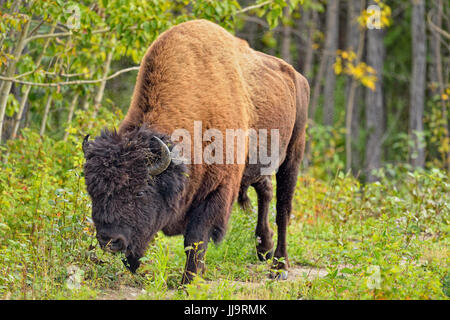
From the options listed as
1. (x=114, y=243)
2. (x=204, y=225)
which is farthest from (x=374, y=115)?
(x=114, y=243)

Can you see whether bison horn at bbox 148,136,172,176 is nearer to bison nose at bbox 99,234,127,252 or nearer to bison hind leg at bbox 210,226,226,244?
bison nose at bbox 99,234,127,252

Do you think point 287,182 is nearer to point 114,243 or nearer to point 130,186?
point 130,186

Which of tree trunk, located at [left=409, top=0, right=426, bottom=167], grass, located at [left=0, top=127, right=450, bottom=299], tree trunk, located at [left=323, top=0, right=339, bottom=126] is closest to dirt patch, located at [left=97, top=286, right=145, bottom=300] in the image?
grass, located at [left=0, top=127, right=450, bottom=299]

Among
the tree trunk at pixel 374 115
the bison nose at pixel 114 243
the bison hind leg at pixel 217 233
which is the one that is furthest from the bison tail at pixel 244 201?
the tree trunk at pixel 374 115

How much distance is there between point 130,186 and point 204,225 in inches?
35.6

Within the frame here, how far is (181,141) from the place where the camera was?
520cm

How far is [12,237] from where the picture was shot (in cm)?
625

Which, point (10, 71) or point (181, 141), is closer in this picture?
point (181, 141)

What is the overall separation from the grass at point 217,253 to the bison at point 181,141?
31 cm

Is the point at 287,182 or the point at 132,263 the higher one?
the point at 287,182

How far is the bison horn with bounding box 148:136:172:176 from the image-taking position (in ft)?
15.8

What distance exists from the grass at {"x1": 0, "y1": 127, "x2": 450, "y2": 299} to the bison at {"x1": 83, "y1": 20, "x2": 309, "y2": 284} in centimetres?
31
